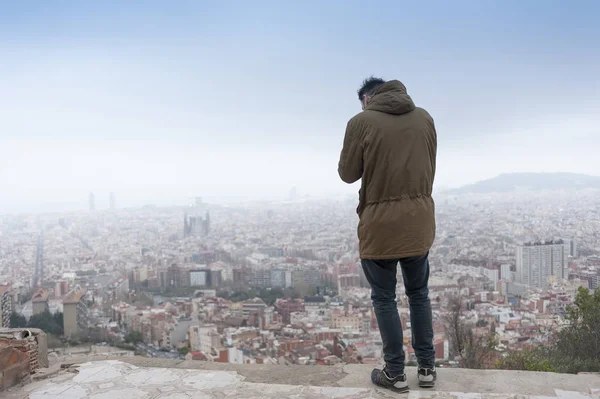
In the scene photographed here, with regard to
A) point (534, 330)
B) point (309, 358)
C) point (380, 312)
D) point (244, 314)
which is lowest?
point (244, 314)

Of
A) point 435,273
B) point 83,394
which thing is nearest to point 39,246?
point 435,273

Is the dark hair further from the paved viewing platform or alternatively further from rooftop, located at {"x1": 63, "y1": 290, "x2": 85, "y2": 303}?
rooftop, located at {"x1": 63, "y1": 290, "x2": 85, "y2": 303}

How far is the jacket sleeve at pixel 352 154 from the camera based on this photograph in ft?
6.73

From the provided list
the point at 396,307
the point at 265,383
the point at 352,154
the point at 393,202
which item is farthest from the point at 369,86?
the point at 265,383

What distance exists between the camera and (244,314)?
20.9m

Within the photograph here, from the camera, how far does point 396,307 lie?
7.17 ft

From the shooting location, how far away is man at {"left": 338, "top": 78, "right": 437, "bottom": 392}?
201 centimetres

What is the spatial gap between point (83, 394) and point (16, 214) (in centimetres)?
3458

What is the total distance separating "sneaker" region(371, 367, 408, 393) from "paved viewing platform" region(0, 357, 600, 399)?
4 centimetres

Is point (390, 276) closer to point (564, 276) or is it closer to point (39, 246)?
point (564, 276)

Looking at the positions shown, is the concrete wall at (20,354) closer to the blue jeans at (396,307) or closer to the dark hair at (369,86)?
the blue jeans at (396,307)

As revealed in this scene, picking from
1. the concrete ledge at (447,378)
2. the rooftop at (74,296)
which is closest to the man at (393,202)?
the concrete ledge at (447,378)

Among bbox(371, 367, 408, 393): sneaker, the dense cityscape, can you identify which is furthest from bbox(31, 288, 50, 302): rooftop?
bbox(371, 367, 408, 393): sneaker

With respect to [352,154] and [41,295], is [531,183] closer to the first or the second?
[41,295]
